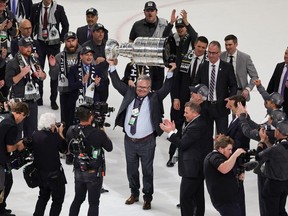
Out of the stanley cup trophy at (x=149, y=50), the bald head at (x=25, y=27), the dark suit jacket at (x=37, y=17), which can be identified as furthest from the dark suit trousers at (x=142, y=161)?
the dark suit jacket at (x=37, y=17)

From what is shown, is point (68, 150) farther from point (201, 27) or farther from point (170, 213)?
point (201, 27)

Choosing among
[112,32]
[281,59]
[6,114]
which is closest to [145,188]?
[6,114]

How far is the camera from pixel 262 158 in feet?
32.8

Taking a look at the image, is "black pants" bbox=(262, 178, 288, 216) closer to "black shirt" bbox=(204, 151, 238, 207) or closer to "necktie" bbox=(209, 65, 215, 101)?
"black shirt" bbox=(204, 151, 238, 207)

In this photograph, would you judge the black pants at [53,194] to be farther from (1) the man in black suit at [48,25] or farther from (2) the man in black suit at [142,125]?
(1) the man in black suit at [48,25]

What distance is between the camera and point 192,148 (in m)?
10.5

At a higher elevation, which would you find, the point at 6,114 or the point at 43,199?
the point at 6,114

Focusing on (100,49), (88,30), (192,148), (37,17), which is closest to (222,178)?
(192,148)

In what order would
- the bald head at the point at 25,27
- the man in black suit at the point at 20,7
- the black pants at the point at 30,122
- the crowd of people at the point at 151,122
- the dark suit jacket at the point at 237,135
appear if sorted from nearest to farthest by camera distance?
1. the crowd of people at the point at 151,122
2. the dark suit jacket at the point at 237,135
3. the black pants at the point at 30,122
4. the bald head at the point at 25,27
5. the man in black suit at the point at 20,7

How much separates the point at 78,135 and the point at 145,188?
1757 mm

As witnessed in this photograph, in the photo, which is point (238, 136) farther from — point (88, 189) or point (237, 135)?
point (88, 189)

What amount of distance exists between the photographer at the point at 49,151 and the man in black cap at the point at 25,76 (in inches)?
92.3

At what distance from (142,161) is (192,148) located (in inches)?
54.0

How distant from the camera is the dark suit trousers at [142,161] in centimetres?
1159
